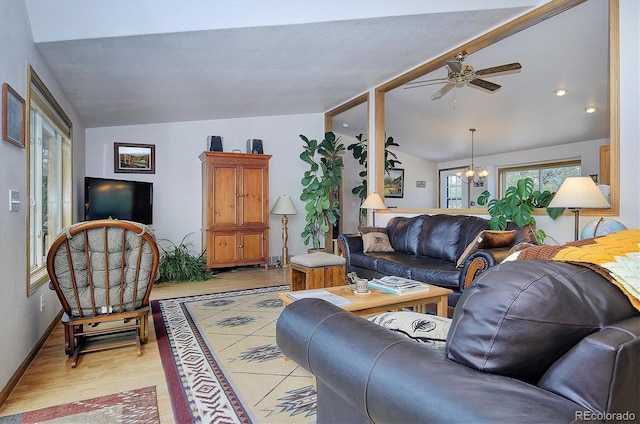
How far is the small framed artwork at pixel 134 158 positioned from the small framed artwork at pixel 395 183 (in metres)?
5.22

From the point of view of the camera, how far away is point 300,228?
6852 mm

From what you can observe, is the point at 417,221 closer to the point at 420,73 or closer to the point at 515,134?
the point at 420,73

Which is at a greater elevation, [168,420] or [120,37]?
[120,37]

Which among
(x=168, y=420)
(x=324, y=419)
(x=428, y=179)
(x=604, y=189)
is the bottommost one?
(x=168, y=420)

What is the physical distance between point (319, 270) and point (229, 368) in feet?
4.16

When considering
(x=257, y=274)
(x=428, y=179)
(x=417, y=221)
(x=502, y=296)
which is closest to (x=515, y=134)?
(x=428, y=179)

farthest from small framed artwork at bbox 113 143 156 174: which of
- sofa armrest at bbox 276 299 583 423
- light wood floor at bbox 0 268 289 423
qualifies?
sofa armrest at bbox 276 299 583 423

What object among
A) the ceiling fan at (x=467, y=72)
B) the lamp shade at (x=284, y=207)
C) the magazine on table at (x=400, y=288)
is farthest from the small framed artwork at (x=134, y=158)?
the magazine on table at (x=400, y=288)

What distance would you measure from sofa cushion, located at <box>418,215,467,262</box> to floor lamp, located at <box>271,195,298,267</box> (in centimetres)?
264

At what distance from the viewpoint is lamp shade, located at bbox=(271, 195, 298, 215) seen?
242 inches

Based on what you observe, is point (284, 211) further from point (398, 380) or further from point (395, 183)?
point (398, 380)

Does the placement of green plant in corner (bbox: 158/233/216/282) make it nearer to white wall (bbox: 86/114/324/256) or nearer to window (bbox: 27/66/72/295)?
white wall (bbox: 86/114/324/256)

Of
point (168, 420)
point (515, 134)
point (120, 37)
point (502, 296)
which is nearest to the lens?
point (502, 296)

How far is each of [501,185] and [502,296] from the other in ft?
27.2
